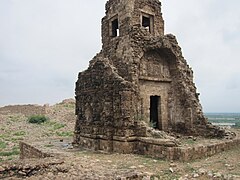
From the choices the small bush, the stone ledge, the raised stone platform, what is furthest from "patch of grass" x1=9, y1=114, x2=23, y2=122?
the raised stone platform

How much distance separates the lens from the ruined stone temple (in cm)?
950

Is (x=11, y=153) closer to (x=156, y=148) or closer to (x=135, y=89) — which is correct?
(x=135, y=89)

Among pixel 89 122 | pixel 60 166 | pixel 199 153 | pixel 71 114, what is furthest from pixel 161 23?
pixel 71 114

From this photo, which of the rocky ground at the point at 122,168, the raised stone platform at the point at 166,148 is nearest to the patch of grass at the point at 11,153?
the raised stone platform at the point at 166,148

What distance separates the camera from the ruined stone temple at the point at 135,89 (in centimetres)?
950

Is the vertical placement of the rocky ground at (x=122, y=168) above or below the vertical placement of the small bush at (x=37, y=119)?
below

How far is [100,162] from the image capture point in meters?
7.82

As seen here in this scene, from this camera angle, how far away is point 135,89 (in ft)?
32.7

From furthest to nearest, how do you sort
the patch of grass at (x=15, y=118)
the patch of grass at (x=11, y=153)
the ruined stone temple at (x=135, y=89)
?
1. the patch of grass at (x=15, y=118)
2. the patch of grass at (x=11, y=153)
3. the ruined stone temple at (x=135, y=89)

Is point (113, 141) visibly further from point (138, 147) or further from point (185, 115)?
point (185, 115)

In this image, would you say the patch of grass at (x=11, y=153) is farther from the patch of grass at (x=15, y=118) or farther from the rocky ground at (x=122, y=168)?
the patch of grass at (x=15, y=118)

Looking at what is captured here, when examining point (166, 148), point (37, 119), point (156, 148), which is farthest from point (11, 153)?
point (37, 119)

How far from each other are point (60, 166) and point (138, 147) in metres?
3.31

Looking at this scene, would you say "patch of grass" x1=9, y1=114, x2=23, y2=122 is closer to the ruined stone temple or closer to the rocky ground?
the ruined stone temple
